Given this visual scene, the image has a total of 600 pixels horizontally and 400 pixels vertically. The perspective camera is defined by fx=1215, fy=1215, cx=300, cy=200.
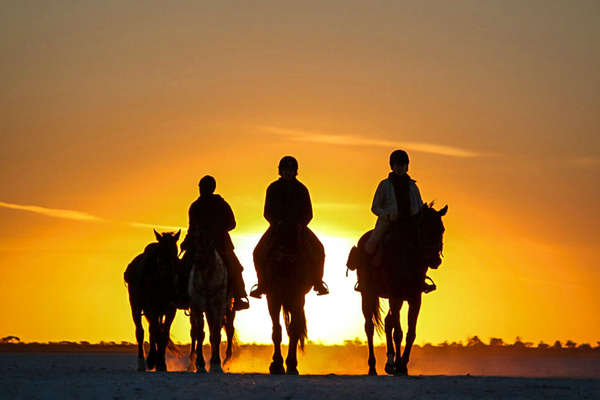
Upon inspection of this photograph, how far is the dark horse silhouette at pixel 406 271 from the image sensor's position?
20.9 meters

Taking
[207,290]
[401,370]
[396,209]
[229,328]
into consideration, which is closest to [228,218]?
[207,290]

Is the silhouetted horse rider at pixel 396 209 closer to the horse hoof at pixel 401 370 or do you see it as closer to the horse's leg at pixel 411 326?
the horse's leg at pixel 411 326

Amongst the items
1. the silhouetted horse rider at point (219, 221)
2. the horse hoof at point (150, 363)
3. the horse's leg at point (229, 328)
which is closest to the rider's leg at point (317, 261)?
the silhouetted horse rider at point (219, 221)

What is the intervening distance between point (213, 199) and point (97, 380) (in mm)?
5809

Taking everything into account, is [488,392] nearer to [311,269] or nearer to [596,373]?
[311,269]

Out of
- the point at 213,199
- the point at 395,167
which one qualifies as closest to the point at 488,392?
the point at 395,167

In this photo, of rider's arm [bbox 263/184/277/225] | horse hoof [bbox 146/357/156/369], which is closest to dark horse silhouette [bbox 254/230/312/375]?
rider's arm [bbox 263/184/277/225]

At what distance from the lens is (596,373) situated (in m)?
42.9

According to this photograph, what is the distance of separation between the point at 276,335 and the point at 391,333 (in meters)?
2.08

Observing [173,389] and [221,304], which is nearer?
[173,389]

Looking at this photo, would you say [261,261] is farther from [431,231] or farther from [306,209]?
[431,231]

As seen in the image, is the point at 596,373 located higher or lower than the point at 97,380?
higher

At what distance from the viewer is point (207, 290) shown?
22.0 m

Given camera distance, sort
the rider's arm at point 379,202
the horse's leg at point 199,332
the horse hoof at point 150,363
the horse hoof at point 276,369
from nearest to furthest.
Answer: the horse hoof at point 276,369 → the rider's arm at point 379,202 → the horse's leg at point 199,332 → the horse hoof at point 150,363
